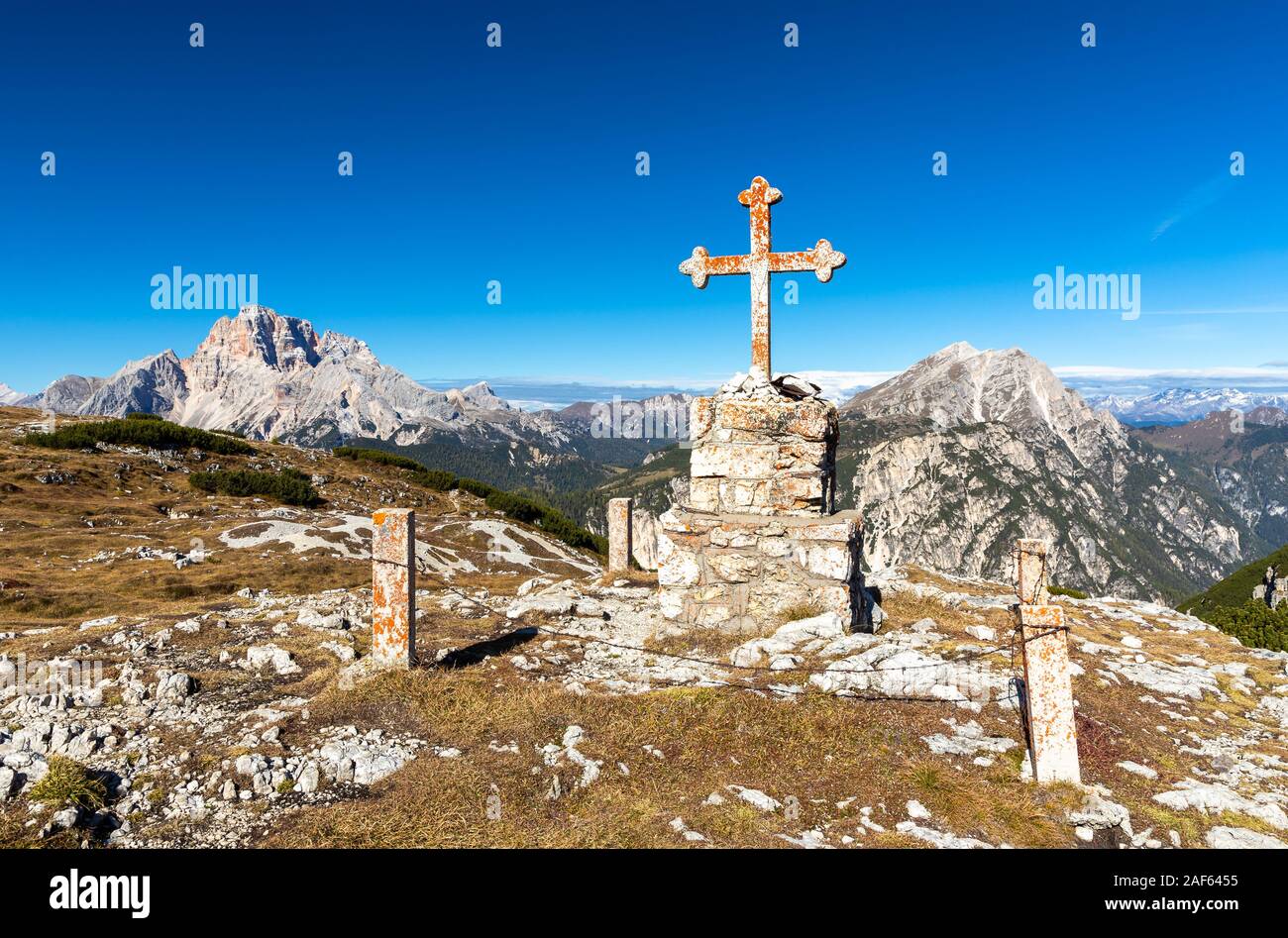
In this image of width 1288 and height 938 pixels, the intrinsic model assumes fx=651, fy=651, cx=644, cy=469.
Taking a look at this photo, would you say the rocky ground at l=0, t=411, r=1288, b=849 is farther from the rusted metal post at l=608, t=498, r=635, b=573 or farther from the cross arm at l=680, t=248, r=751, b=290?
the cross arm at l=680, t=248, r=751, b=290

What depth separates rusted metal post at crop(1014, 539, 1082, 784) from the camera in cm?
696

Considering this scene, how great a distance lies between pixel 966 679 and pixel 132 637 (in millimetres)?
15378

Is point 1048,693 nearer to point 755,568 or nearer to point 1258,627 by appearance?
point 755,568

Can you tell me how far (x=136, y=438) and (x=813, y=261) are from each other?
7841 centimetres

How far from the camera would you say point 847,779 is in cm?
718

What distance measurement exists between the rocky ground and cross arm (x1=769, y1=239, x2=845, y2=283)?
22.8 ft

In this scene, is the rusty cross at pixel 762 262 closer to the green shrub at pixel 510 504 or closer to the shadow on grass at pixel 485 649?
the shadow on grass at pixel 485 649

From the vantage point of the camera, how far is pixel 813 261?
13.3 meters

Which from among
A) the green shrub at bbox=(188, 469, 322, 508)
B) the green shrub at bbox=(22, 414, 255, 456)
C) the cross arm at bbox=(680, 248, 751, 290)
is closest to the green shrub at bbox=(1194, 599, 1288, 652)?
the cross arm at bbox=(680, 248, 751, 290)

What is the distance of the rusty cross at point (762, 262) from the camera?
520 inches

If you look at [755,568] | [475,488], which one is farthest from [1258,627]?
[475,488]
